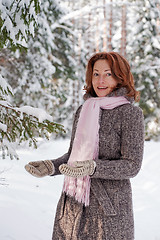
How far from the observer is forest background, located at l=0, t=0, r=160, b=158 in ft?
11.3

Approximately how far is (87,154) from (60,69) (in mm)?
11020

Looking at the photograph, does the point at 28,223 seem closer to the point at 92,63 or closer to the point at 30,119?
the point at 30,119

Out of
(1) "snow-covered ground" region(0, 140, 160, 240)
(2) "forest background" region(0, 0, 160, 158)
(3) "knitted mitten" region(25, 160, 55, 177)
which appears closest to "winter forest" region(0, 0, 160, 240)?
(2) "forest background" region(0, 0, 160, 158)

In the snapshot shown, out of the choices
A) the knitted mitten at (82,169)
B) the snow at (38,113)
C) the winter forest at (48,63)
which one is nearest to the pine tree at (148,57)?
the winter forest at (48,63)

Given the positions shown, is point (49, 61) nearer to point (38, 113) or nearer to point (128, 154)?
point (38, 113)

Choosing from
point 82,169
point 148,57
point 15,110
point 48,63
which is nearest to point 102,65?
point 82,169

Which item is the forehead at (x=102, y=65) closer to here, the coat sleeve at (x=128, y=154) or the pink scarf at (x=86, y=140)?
the pink scarf at (x=86, y=140)

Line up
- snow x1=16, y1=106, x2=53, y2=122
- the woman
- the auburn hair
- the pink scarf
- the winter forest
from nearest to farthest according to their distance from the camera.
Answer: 1. the woman
2. the pink scarf
3. the auburn hair
4. snow x1=16, y1=106, x2=53, y2=122
5. the winter forest

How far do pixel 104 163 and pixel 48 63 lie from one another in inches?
388

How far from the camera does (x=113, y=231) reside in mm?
2154

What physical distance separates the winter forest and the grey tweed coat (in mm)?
919

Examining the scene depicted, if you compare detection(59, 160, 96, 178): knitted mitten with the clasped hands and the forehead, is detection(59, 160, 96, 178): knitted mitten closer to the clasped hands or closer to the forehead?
the clasped hands

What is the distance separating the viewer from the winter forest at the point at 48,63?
3.45 m

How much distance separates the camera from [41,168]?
2.32 m
